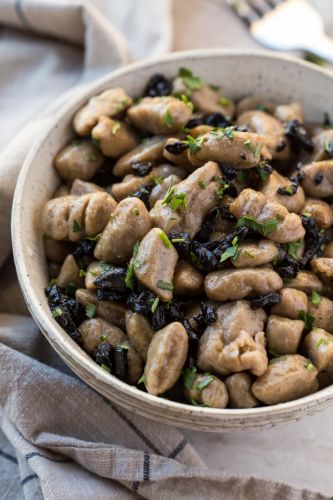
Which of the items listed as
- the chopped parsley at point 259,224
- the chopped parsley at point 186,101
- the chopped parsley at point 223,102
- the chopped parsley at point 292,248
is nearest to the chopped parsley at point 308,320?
the chopped parsley at point 292,248

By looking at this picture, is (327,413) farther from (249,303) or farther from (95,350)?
(95,350)

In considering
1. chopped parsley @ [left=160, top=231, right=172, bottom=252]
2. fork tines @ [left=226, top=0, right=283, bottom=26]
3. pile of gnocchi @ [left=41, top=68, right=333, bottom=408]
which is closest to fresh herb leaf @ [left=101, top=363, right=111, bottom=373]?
pile of gnocchi @ [left=41, top=68, right=333, bottom=408]

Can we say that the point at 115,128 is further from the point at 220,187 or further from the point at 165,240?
the point at 165,240

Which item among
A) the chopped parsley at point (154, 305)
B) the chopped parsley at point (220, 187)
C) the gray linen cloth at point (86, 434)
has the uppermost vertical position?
the chopped parsley at point (220, 187)

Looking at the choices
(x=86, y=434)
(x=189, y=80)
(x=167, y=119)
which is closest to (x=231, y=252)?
(x=167, y=119)

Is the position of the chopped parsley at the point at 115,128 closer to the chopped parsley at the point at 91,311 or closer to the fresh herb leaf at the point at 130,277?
the fresh herb leaf at the point at 130,277

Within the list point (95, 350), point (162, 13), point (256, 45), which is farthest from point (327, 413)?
point (162, 13)
